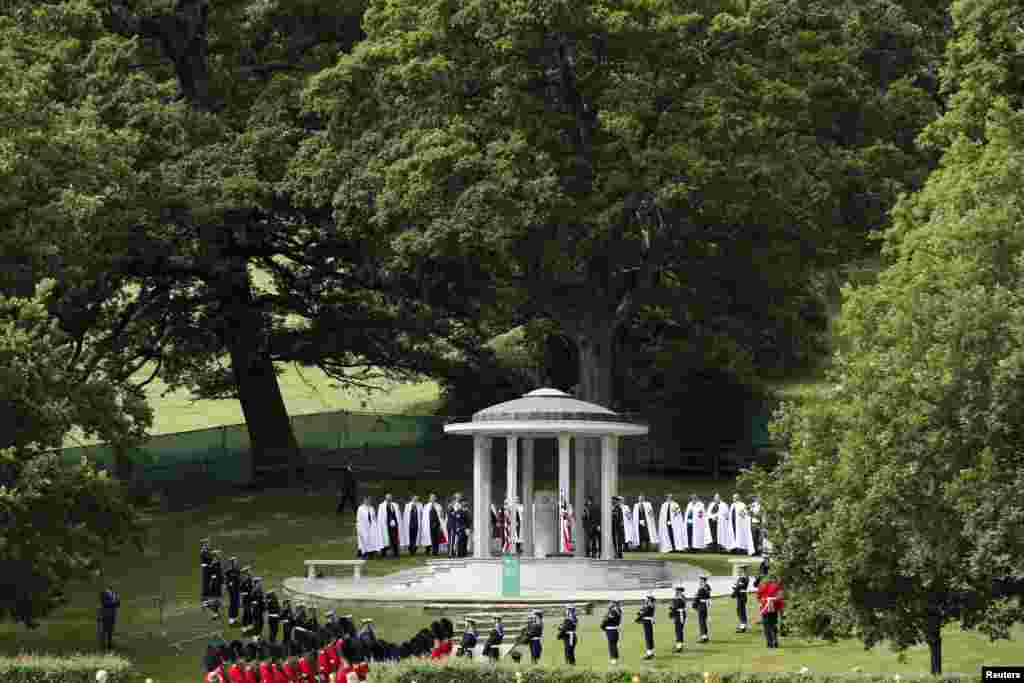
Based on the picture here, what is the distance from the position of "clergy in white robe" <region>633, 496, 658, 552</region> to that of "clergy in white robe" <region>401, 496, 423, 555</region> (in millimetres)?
5727

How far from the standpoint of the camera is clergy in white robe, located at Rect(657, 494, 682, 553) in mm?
52781

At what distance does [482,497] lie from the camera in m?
48.2

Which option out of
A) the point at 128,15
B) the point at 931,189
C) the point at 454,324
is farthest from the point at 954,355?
the point at 128,15

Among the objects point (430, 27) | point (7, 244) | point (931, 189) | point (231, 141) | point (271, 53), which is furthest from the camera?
point (271, 53)

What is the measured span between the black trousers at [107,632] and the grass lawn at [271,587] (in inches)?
16.6

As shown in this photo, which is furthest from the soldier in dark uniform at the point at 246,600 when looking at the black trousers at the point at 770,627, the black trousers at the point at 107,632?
the black trousers at the point at 770,627

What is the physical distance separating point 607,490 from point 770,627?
11.5m

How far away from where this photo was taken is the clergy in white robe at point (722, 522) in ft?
174

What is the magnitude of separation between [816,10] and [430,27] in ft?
35.5

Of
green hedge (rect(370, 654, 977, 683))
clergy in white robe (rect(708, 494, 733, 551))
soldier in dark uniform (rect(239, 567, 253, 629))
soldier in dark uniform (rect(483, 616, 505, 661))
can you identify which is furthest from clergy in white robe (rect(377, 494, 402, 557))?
green hedge (rect(370, 654, 977, 683))

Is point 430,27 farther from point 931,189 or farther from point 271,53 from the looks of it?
point 931,189

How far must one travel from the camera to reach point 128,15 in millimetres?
59812

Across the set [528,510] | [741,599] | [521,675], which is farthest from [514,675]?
[528,510]

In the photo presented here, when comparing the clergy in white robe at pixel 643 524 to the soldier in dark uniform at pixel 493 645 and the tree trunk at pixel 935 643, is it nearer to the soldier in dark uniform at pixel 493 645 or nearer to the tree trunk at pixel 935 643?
the soldier in dark uniform at pixel 493 645
